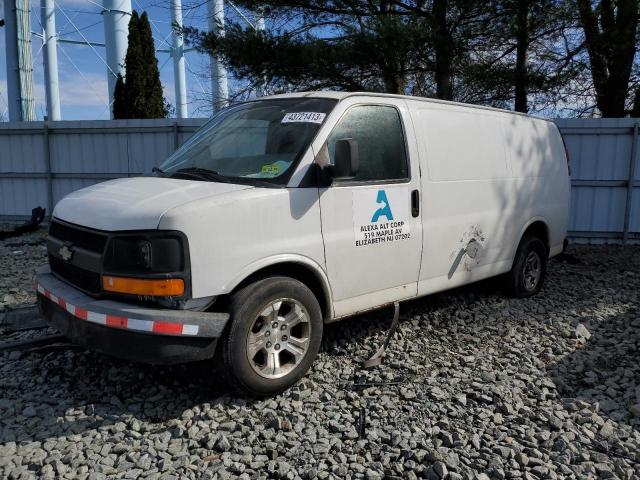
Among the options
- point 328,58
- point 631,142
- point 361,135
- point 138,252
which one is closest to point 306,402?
point 138,252

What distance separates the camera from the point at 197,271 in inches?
136

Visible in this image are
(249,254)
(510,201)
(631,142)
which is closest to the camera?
(249,254)

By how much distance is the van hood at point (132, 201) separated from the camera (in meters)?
3.48

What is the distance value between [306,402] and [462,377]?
122 centimetres

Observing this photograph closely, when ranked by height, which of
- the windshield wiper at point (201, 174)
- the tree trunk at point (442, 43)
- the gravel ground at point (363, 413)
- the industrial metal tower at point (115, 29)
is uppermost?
the industrial metal tower at point (115, 29)

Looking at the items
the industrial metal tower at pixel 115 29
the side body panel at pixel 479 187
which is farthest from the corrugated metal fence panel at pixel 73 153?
the industrial metal tower at pixel 115 29

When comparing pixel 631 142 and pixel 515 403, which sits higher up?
pixel 631 142

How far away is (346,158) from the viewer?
13.0ft

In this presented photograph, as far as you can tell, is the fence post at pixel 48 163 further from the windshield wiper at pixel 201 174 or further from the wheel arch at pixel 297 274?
the wheel arch at pixel 297 274

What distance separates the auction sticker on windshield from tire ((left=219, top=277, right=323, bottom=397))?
1.21 m

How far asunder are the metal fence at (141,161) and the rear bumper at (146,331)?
8.32 m

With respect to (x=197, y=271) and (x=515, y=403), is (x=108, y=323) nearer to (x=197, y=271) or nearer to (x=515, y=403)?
(x=197, y=271)

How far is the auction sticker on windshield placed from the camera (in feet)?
13.9

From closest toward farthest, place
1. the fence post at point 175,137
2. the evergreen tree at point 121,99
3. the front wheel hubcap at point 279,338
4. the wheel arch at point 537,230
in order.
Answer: the front wheel hubcap at point 279,338, the wheel arch at point 537,230, the fence post at point 175,137, the evergreen tree at point 121,99
